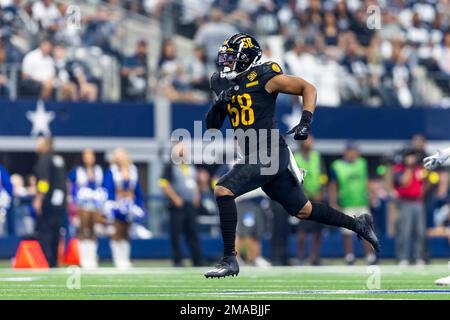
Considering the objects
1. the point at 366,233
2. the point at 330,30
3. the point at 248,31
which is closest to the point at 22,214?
the point at 248,31

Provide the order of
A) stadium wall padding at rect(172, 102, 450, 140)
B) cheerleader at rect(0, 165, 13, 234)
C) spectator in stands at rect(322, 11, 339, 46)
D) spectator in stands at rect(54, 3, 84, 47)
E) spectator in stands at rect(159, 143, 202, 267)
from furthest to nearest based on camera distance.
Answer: spectator in stands at rect(322, 11, 339, 46), stadium wall padding at rect(172, 102, 450, 140), spectator in stands at rect(54, 3, 84, 47), cheerleader at rect(0, 165, 13, 234), spectator in stands at rect(159, 143, 202, 267)

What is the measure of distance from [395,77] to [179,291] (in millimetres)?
13308

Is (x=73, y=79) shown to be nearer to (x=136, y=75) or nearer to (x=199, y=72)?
(x=136, y=75)

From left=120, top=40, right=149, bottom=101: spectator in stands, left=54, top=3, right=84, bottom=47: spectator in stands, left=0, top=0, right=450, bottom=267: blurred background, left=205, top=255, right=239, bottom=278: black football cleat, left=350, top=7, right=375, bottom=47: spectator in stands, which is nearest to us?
left=205, top=255, right=239, bottom=278: black football cleat

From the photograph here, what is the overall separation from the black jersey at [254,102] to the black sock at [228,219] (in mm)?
507

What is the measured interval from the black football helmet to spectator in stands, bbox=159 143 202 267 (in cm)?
728

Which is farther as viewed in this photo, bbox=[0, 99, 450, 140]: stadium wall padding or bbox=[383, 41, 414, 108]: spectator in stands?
bbox=[383, 41, 414, 108]: spectator in stands

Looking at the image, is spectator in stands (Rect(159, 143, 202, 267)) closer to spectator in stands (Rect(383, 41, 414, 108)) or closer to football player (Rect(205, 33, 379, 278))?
spectator in stands (Rect(383, 41, 414, 108))

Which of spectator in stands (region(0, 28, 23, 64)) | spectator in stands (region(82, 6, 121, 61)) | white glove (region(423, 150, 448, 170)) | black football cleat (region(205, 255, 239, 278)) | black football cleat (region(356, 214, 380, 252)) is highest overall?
spectator in stands (region(82, 6, 121, 61))

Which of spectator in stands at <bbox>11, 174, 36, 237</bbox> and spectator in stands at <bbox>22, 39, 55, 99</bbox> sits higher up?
spectator in stands at <bbox>22, 39, 55, 99</bbox>

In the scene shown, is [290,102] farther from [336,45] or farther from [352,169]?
[352,169]

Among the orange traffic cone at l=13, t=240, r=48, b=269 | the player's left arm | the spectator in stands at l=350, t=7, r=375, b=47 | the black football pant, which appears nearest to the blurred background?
the spectator in stands at l=350, t=7, r=375, b=47

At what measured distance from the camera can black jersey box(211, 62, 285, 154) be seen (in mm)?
11438

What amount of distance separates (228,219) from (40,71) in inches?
414
